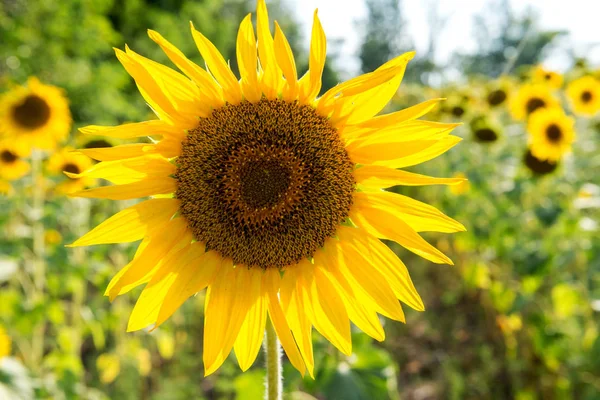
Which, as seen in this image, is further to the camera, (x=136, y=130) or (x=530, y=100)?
(x=530, y=100)

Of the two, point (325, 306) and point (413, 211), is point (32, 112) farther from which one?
point (413, 211)

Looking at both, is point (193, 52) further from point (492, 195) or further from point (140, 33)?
point (492, 195)

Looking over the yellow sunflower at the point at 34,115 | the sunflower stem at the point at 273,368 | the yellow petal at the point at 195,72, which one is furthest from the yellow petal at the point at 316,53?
the yellow sunflower at the point at 34,115

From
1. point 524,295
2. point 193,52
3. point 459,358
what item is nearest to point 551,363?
point 524,295

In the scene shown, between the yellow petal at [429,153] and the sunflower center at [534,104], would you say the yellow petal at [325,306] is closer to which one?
the yellow petal at [429,153]

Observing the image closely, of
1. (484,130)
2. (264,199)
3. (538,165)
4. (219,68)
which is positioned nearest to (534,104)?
(484,130)

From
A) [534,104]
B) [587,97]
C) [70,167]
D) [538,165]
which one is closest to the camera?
[70,167]
